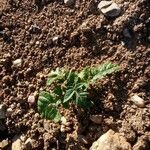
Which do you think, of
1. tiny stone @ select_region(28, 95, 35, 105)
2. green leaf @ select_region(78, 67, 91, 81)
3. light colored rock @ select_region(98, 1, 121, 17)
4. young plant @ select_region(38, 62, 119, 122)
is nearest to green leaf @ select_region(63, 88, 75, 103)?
young plant @ select_region(38, 62, 119, 122)

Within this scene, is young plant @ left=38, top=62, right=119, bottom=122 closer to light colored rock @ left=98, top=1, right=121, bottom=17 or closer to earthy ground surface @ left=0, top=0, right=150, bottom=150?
earthy ground surface @ left=0, top=0, right=150, bottom=150

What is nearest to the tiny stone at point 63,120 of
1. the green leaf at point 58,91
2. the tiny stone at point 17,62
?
the green leaf at point 58,91

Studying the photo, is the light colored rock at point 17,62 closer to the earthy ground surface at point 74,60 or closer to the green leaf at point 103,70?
the earthy ground surface at point 74,60

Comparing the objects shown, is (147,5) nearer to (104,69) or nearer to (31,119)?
(104,69)

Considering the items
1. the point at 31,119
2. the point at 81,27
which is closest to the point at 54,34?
the point at 81,27

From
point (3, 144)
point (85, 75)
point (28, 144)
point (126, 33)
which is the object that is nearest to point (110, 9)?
point (126, 33)

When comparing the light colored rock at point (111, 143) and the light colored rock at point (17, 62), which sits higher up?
the light colored rock at point (17, 62)
